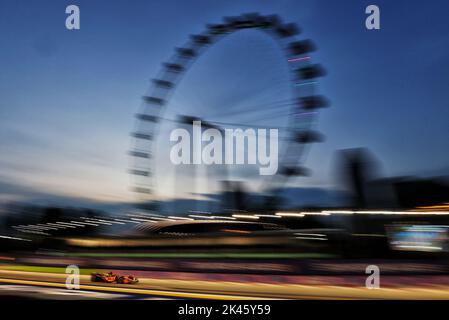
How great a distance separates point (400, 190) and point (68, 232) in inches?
116

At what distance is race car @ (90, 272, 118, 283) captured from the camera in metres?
3.94

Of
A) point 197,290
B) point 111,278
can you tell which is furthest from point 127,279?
point 197,290

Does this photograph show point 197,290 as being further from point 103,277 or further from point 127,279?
point 103,277

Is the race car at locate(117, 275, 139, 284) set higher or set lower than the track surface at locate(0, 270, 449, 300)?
higher

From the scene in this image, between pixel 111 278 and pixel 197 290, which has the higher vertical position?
pixel 111 278

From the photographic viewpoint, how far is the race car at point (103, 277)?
394cm

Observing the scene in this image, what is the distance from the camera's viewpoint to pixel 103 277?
155 inches

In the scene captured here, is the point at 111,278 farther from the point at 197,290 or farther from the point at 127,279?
the point at 197,290

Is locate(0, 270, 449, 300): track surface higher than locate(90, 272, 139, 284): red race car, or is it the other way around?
locate(90, 272, 139, 284): red race car

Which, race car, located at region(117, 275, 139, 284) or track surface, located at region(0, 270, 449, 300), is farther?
race car, located at region(117, 275, 139, 284)

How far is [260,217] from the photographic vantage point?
4.57 m

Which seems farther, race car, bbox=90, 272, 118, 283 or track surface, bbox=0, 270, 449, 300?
race car, bbox=90, 272, 118, 283
